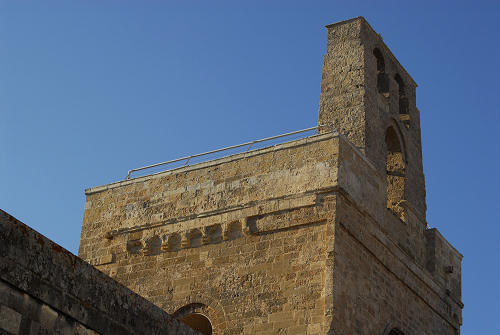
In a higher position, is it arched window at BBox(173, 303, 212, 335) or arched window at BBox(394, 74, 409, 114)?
arched window at BBox(394, 74, 409, 114)

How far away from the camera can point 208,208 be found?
558 inches

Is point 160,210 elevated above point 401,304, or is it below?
above

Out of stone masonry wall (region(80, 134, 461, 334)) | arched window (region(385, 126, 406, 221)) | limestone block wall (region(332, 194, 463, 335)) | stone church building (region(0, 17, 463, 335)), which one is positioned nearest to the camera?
limestone block wall (region(332, 194, 463, 335))

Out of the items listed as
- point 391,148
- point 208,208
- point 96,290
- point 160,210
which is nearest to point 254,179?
point 208,208

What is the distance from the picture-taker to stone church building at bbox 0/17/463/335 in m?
12.7

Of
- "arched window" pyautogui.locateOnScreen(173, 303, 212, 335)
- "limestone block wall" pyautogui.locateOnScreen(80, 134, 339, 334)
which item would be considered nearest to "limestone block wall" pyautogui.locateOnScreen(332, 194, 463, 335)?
"limestone block wall" pyautogui.locateOnScreen(80, 134, 339, 334)

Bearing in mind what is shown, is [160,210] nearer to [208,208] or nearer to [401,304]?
[208,208]

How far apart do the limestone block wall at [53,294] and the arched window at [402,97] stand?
10.7m

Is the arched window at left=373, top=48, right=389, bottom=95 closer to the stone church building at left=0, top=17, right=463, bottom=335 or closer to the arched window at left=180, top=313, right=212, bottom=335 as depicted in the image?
the stone church building at left=0, top=17, right=463, bottom=335

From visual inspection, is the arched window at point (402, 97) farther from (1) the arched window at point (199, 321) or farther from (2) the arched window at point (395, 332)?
(1) the arched window at point (199, 321)

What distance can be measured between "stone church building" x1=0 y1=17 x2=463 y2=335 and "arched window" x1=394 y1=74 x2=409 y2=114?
885mm

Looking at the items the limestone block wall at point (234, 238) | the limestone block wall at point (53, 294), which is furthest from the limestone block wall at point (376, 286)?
the limestone block wall at point (53, 294)

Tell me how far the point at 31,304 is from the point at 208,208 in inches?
285

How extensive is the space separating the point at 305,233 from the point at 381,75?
5.50m
